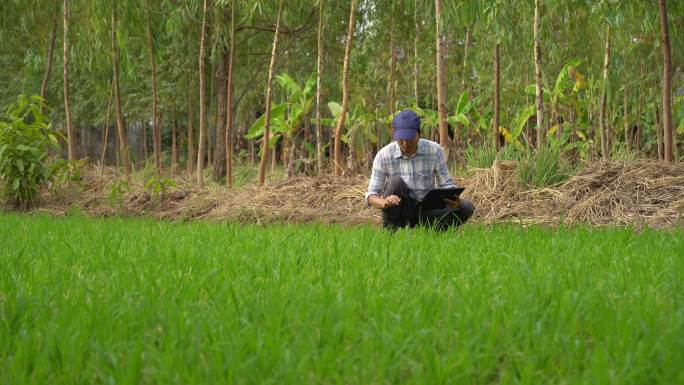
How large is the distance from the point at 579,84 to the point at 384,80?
6038mm

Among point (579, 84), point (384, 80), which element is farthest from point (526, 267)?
point (384, 80)

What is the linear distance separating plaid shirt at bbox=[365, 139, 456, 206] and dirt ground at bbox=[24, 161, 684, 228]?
1161 millimetres

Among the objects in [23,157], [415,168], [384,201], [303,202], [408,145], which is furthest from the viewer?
[23,157]

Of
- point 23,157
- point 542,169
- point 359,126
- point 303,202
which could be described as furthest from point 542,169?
point 23,157

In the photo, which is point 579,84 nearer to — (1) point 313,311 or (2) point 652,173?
(2) point 652,173

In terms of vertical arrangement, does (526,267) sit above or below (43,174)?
below

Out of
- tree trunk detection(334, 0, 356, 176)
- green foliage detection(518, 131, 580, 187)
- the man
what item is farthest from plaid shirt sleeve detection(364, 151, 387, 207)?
Result: tree trunk detection(334, 0, 356, 176)

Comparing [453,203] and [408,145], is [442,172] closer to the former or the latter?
[453,203]

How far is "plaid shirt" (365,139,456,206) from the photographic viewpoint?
20.5ft

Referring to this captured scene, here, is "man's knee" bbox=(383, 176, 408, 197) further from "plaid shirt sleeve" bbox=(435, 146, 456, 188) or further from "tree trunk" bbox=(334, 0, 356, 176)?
"tree trunk" bbox=(334, 0, 356, 176)

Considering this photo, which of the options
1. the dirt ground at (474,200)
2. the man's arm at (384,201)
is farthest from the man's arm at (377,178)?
→ the dirt ground at (474,200)

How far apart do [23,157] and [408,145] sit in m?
6.29

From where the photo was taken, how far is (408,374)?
2436 millimetres

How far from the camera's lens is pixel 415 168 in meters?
6.26
